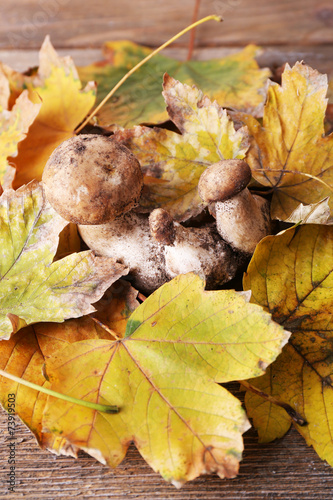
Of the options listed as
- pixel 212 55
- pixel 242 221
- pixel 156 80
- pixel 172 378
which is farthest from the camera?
pixel 212 55

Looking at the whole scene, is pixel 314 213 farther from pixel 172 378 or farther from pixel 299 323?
pixel 172 378

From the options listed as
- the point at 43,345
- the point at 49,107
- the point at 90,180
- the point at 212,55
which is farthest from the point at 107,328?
the point at 212,55

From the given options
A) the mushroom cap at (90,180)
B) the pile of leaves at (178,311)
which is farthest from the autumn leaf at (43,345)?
the mushroom cap at (90,180)

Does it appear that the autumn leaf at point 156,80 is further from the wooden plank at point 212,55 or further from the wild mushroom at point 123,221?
the wild mushroom at point 123,221

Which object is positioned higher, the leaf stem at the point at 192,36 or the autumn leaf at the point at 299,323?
the leaf stem at the point at 192,36

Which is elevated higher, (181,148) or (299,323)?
(181,148)

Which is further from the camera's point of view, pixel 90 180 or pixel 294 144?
pixel 294 144

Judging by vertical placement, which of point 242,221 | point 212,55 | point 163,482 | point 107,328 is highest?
point 212,55
